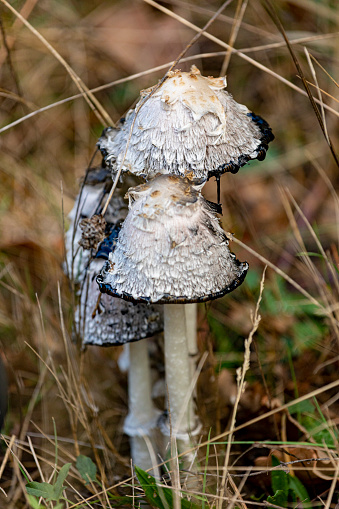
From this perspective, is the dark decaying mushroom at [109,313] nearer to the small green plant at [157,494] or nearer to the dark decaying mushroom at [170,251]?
the dark decaying mushroom at [170,251]

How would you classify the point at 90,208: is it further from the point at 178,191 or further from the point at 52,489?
the point at 52,489

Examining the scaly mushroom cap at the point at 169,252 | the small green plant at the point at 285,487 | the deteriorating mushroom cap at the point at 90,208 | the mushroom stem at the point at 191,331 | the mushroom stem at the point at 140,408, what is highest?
the deteriorating mushroom cap at the point at 90,208

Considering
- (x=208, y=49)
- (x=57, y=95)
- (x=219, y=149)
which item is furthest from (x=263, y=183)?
(x=219, y=149)

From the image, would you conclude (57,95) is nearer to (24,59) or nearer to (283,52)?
(24,59)

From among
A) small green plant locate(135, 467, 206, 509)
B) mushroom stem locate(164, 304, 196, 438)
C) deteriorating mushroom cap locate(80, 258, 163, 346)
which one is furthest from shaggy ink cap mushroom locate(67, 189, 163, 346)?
small green plant locate(135, 467, 206, 509)

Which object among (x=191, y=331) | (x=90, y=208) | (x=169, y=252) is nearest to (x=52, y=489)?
(x=169, y=252)

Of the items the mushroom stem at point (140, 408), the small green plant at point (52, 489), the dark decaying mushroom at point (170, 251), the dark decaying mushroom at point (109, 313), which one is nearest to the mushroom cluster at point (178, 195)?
the dark decaying mushroom at point (170, 251)

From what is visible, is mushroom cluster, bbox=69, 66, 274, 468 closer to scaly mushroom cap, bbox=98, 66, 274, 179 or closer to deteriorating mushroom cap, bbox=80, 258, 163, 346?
scaly mushroom cap, bbox=98, 66, 274, 179
